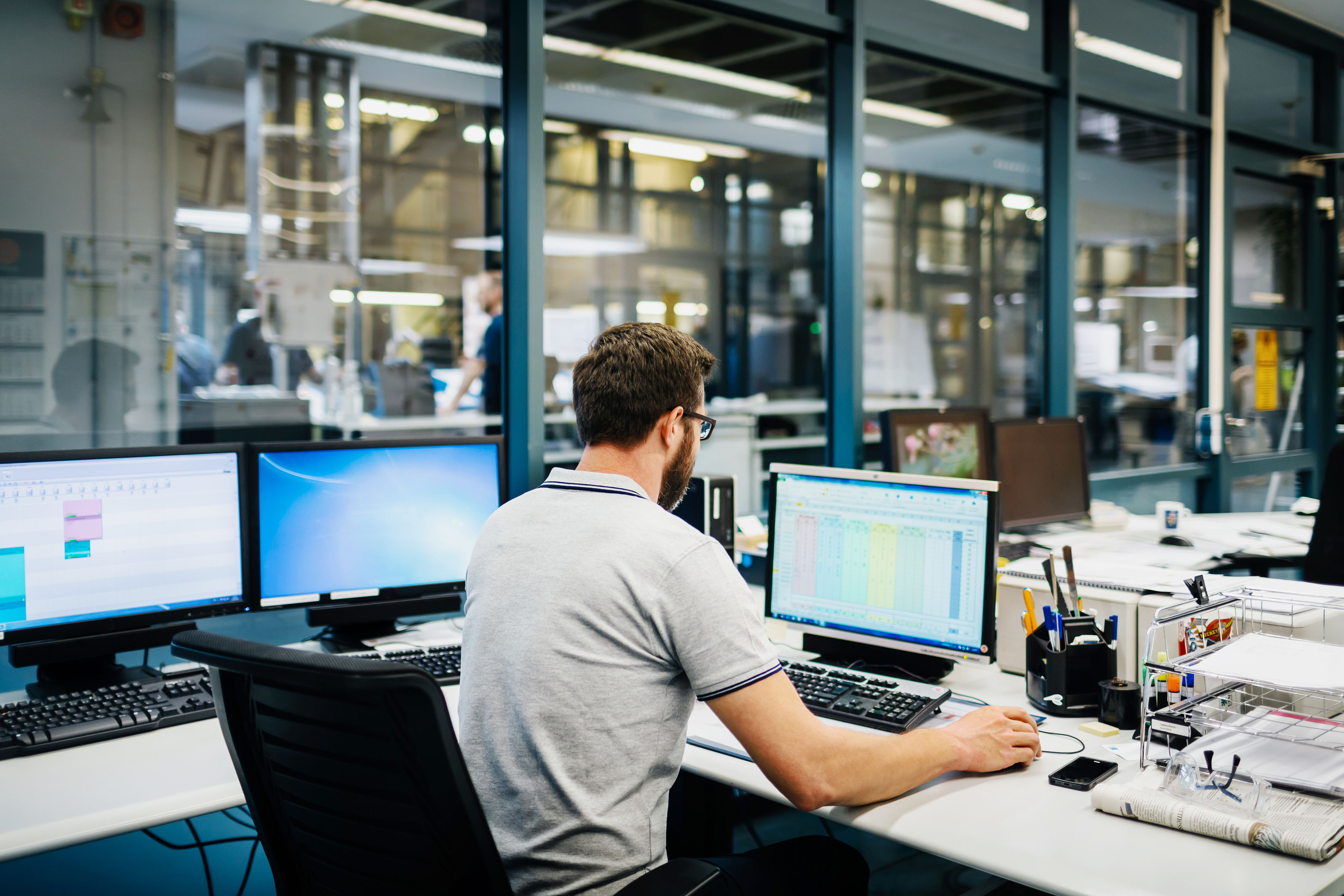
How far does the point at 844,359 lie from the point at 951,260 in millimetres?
6991

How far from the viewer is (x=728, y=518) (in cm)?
256

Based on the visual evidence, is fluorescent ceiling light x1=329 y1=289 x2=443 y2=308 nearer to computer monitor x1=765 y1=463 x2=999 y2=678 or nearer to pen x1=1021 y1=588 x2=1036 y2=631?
computer monitor x1=765 y1=463 x2=999 y2=678

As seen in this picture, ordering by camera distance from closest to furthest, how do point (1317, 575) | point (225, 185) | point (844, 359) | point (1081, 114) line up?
point (1317, 575)
point (844, 359)
point (1081, 114)
point (225, 185)

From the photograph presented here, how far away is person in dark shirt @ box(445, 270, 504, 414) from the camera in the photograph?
8.88 feet

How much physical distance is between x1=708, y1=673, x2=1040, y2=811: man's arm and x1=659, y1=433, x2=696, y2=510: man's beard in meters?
0.33

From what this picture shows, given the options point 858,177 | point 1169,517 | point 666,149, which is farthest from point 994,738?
point 666,149

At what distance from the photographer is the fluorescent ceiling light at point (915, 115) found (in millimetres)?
5465

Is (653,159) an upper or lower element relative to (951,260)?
upper

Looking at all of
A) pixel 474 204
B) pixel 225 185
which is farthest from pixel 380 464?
pixel 474 204

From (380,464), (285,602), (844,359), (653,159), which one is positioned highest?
(653,159)

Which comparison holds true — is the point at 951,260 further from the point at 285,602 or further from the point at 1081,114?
the point at 285,602

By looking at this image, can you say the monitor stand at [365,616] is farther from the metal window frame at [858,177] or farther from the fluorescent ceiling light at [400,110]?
the fluorescent ceiling light at [400,110]

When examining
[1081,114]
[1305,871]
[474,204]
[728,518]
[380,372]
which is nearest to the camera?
[1305,871]

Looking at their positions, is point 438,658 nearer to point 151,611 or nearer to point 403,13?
point 151,611
